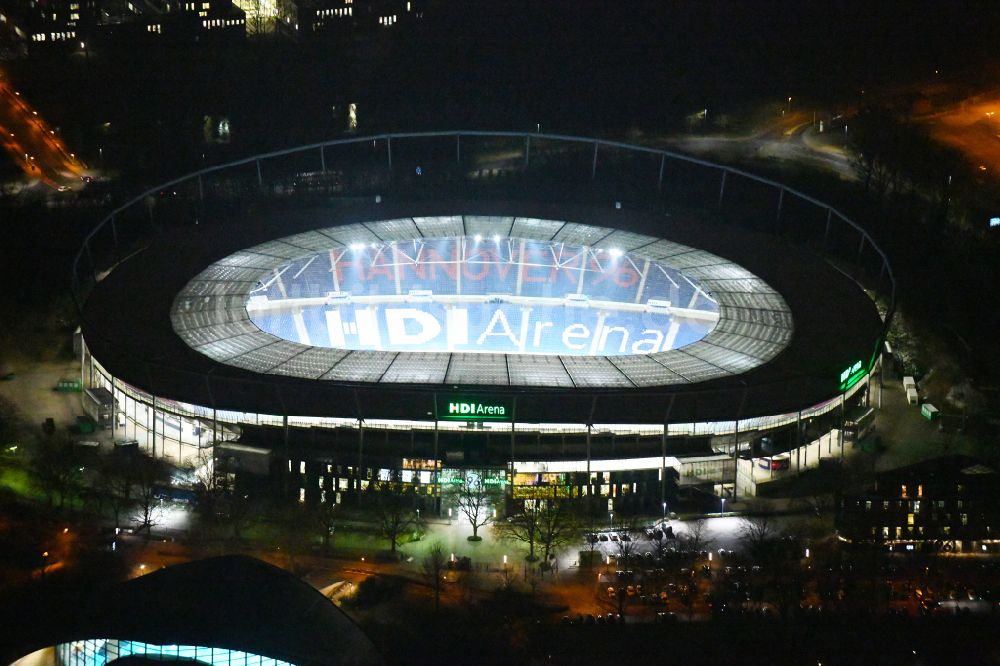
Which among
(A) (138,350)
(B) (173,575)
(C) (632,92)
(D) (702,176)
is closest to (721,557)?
(B) (173,575)

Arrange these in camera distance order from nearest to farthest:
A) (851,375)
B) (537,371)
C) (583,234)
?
(851,375) < (537,371) < (583,234)

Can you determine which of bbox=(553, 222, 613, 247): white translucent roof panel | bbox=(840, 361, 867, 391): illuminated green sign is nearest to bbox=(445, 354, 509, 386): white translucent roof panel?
bbox=(840, 361, 867, 391): illuminated green sign

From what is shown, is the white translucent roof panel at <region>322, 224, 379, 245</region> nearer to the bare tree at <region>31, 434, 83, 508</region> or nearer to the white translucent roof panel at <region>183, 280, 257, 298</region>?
the white translucent roof panel at <region>183, 280, 257, 298</region>

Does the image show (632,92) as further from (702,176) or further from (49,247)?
(49,247)

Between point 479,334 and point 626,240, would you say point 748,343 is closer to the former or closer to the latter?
point 626,240

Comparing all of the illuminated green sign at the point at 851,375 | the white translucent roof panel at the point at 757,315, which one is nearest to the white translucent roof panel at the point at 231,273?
the white translucent roof panel at the point at 757,315

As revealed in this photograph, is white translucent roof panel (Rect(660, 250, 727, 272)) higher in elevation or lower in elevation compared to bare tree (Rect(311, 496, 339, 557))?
higher

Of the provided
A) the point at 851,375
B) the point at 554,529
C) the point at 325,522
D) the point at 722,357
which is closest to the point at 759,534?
the point at 554,529
